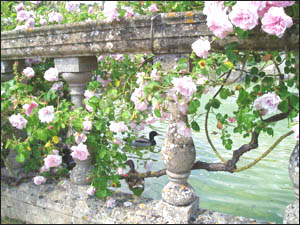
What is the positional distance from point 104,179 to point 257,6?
1.60 m

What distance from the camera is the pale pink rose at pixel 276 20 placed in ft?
3.55

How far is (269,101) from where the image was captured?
139 cm

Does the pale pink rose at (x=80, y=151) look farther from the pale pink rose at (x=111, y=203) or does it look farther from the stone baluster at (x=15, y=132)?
the stone baluster at (x=15, y=132)

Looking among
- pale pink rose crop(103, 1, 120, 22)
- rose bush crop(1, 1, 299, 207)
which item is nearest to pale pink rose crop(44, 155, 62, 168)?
rose bush crop(1, 1, 299, 207)

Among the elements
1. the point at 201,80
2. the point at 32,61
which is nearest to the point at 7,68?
the point at 32,61

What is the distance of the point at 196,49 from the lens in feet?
4.51

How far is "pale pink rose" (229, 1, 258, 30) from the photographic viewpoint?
43.2 inches

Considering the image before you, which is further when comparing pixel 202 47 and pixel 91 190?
pixel 91 190

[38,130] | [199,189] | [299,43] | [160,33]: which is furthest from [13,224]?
[299,43]

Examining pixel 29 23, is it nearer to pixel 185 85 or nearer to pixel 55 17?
pixel 55 17

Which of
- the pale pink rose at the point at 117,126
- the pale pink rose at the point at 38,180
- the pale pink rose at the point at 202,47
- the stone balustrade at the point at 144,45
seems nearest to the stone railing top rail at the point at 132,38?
the stone balustrade at the point at 144,45

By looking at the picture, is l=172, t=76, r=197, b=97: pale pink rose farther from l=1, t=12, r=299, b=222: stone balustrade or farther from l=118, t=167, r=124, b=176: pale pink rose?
l=118, t=167, r=124, b=176: pale pink rose

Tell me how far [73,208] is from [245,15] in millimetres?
1889

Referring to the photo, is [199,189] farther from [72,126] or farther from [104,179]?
[72,126]
